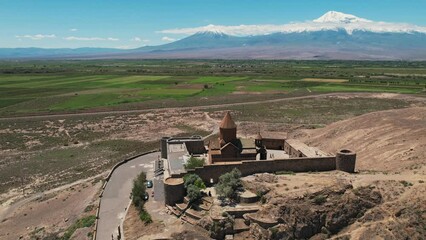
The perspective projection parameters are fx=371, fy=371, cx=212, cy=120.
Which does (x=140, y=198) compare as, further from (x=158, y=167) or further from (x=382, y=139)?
(x=382, y=139)

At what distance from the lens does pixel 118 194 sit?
36.3m

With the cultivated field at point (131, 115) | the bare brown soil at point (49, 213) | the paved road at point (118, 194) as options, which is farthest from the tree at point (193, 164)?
the cultivated field at point (131, 115)

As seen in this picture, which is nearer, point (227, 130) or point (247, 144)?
point (227, 130)

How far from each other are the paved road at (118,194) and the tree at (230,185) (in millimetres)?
8910

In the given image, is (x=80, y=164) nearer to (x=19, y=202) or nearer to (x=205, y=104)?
(x=19, y=202)

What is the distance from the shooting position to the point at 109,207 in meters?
33.6

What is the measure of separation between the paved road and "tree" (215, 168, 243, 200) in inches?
351

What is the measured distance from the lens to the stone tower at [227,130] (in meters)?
35.4

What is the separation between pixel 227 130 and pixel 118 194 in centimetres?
1235

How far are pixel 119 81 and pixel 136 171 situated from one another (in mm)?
94433

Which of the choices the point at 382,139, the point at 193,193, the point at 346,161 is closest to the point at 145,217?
the point at 193,193

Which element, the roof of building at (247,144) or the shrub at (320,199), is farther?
the roof of building at (247,144)

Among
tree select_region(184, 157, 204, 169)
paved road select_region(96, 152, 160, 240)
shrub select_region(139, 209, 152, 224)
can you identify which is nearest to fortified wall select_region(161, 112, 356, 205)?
tree select_region(184, 157, 204, 169)

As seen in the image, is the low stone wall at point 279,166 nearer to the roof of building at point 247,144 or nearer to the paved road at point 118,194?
the roof of building at point 247,144
